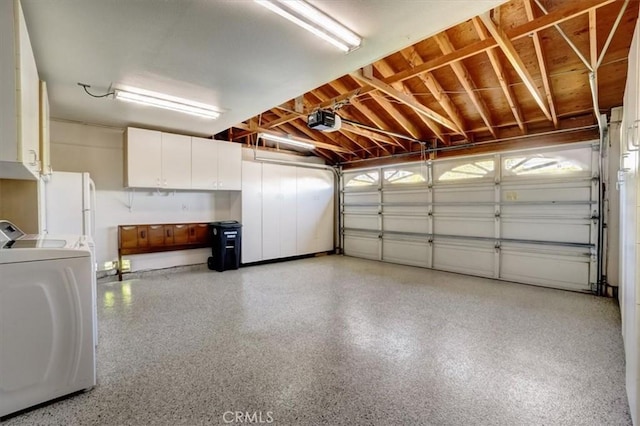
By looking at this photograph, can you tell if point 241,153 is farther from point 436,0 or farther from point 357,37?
point 436,0

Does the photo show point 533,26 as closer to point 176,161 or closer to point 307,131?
point 307,131

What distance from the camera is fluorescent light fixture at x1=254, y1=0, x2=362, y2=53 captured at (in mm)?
2012

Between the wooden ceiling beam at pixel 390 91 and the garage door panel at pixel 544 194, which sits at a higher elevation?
the wooden ceiling beam at pixel 390 91

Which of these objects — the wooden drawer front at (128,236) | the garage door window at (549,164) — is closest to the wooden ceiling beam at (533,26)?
the garage door window at (549,164)

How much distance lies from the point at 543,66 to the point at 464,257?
364 centimetres

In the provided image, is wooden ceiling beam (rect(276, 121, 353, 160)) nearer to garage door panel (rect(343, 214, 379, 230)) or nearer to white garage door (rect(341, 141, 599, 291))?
white garage door (rect(341, 141, 599, 291))

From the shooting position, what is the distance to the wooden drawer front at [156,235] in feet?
17.9

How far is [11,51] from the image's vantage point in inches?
71.8

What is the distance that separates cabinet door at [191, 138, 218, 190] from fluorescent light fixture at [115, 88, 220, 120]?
53.9 inches

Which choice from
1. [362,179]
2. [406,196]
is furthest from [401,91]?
[362,179]

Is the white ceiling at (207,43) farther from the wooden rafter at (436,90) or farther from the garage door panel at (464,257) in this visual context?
the garage door panel at (464,257)

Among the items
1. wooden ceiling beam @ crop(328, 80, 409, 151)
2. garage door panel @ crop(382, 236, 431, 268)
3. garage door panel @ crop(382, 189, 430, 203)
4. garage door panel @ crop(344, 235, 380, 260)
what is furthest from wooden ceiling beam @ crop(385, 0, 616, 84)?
garage door panel @ crop(344, 235, 380, 260)

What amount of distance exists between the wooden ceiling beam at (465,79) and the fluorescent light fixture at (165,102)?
3065mm

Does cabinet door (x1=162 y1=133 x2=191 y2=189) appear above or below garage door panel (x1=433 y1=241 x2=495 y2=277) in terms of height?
above
